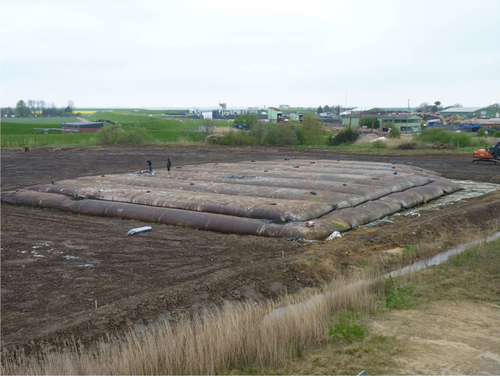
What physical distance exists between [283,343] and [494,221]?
11.7m

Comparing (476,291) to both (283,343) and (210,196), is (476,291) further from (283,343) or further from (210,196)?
(210,196)

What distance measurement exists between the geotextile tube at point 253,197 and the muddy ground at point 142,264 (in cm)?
57

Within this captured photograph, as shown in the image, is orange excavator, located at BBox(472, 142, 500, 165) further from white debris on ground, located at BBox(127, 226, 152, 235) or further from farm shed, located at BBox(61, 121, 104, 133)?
farm shed, located at BBox(61, 121, 104, 133)

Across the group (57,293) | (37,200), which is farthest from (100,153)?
(57,293)

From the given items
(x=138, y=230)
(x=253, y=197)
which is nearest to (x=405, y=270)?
(x=253, y=197)

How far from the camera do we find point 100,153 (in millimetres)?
42312

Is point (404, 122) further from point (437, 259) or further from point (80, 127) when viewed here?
point (437, 259)

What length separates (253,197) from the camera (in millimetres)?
17516

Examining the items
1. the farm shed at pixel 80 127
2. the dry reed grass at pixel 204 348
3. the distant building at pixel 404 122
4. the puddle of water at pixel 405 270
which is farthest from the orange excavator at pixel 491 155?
the farm shed at pixel 80 127

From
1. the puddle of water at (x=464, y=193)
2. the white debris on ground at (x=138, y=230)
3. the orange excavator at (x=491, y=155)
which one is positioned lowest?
the white debris on ground at (x=138, y=230)

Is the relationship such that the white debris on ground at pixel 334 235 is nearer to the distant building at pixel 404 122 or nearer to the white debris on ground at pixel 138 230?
the white debris on ground at pixel 138 230

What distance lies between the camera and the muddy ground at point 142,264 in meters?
8.38

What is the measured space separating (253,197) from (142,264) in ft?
22.5

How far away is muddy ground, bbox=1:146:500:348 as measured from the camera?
8383 millimetres
